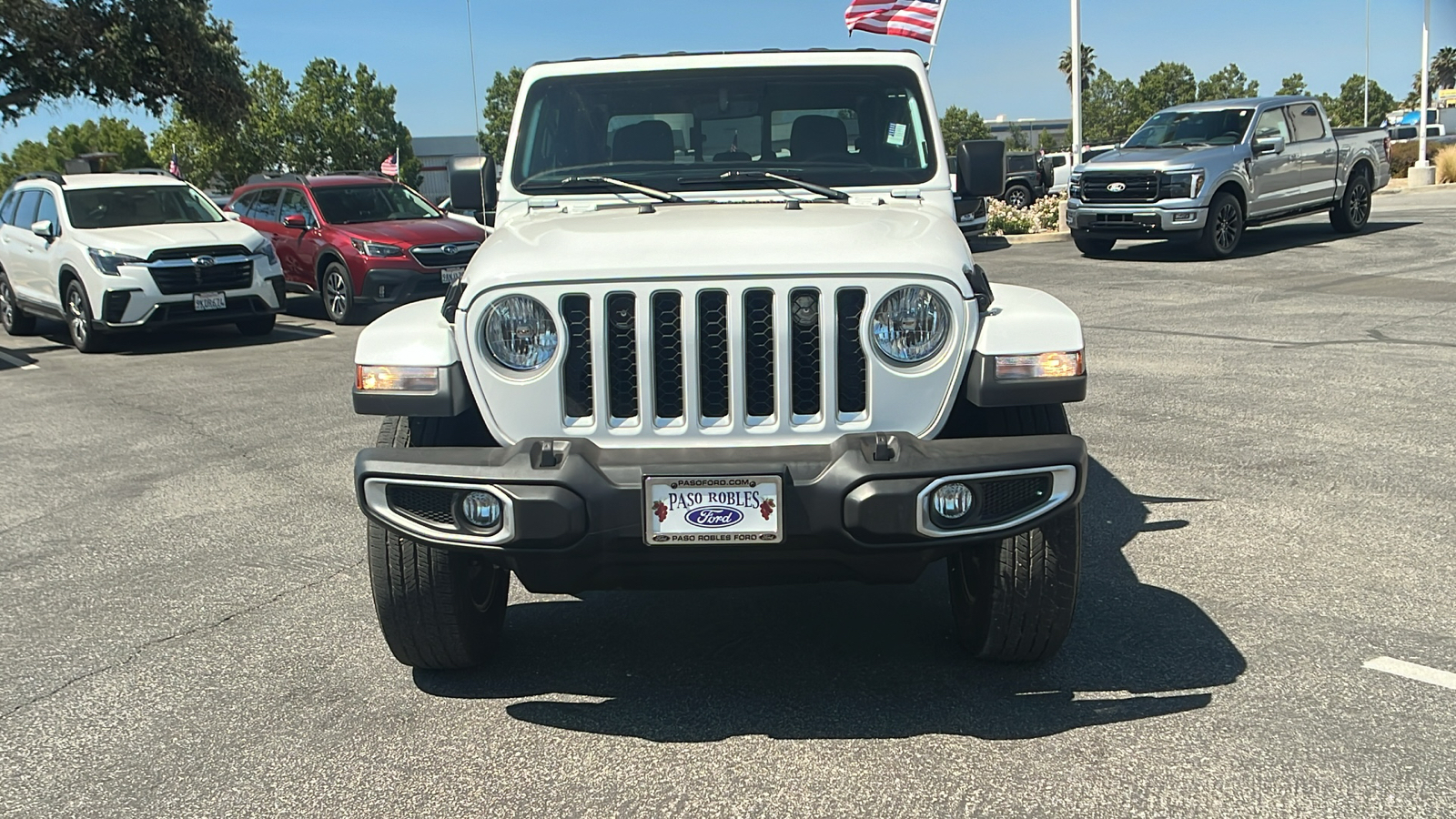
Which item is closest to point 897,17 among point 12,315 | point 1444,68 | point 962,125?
point 12,315

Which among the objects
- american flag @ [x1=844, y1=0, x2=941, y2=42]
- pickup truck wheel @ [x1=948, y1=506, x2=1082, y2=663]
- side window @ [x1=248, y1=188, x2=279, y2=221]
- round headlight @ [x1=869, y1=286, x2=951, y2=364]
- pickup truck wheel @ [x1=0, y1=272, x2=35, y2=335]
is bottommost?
pickup truck wheel @ [x1=948, y1=506, x2=1082, y2=663]

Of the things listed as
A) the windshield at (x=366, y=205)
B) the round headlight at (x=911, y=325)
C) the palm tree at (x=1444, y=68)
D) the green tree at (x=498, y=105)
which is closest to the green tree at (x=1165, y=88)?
the palm tree at (x=1444, y=68)

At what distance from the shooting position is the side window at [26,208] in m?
14.3

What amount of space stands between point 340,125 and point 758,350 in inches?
2865

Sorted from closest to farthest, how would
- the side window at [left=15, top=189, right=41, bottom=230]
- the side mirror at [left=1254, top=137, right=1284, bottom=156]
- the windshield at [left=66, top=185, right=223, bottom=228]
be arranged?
1. the windshield at [left=66, top=185, right=223, bottom=228]
2. the side window at [left=15, top=189, right=41, bottom=230]
3. the side mirror at [left=1254, top=137, right=1284, bottom=156]

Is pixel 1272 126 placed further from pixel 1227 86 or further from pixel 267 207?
pixel 1227 86

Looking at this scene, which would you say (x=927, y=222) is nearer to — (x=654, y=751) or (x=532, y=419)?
(x=532, y=419)

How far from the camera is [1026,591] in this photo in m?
3.66

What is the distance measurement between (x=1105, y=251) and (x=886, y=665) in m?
15.6

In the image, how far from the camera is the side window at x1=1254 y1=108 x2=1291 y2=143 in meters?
16.8

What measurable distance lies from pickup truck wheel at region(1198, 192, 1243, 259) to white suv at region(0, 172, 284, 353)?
36.9ft

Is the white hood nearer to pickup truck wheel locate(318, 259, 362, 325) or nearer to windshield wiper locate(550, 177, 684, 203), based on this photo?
windshield wiper locate(550, 177, 684, 203)

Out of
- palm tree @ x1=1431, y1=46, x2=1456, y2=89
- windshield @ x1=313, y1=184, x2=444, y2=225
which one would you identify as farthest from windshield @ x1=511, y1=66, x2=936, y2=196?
palm tree @ x1=1431, y1=46, x2=1456, y2=89

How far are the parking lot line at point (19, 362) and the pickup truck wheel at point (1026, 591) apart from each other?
11183 millimetres
